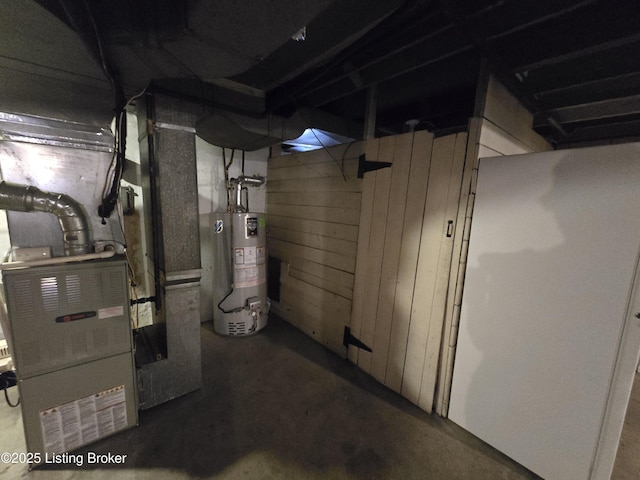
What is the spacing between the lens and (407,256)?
74.0 inches

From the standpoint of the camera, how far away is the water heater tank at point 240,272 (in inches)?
102

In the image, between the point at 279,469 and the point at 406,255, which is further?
the point at 406,255

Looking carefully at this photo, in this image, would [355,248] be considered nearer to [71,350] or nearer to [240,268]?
[240,268]

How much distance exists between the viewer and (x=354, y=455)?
4.97 feet

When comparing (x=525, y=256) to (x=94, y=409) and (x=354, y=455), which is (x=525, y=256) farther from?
(x=94, y=409)

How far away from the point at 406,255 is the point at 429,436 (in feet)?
3.89

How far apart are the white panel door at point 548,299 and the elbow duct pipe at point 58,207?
2.31 metres

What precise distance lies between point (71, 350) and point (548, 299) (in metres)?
2.59

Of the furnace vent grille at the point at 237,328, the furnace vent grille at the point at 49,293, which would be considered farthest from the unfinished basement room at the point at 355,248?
the furnace vent grille at the point at 237,328

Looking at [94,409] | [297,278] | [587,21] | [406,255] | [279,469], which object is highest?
[587,21]

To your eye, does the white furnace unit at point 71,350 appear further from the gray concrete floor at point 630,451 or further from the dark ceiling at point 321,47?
the gray concrete floor at point 630,451

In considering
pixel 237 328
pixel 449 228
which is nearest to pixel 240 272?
pixel 237 328

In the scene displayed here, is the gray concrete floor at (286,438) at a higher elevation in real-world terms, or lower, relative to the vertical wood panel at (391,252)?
lower

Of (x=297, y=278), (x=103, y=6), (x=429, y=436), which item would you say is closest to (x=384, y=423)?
(x=429, y=436)
